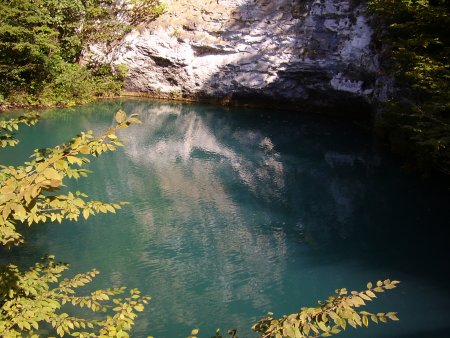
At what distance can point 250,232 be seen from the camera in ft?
26.3

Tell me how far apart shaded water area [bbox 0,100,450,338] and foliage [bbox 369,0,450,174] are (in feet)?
3.76

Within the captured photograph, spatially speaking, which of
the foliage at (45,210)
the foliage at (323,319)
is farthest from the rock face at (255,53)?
the foliage at (323,319)

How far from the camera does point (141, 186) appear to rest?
1002 centimetres

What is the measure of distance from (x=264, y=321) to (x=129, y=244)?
5199 mm

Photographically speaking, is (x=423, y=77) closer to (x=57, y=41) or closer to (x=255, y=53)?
(x=255, y=53)

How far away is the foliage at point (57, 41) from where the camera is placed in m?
15.8

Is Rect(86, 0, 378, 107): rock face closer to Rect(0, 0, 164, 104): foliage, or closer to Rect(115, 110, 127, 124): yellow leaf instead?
Rect(0, 0, 164, 104): foliage

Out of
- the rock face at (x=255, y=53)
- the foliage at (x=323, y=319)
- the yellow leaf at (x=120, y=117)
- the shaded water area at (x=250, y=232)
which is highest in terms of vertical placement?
the rock face at (x=255, y=53)

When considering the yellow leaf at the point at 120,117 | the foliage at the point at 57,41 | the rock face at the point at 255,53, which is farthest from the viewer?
the rock face at the point at 255,53

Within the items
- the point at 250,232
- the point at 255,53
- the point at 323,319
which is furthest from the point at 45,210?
the point at 255,53

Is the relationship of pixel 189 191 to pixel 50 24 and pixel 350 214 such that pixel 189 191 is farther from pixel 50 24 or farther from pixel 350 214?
pixel 50 24

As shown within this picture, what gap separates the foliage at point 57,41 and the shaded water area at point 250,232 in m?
3.76

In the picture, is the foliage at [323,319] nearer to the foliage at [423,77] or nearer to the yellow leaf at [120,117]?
the yellow leaf at [120,117]

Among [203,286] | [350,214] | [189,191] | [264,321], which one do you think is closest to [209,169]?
[189,191]
